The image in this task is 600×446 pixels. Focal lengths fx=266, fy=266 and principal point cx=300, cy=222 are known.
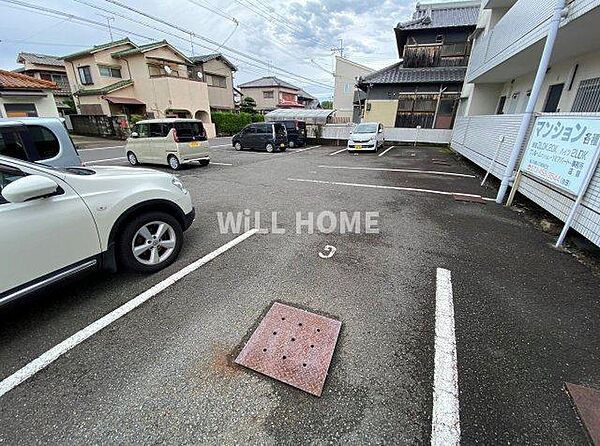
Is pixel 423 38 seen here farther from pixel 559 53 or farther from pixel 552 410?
pixel 552 410

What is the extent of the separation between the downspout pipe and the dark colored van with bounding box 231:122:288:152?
36.3 ft

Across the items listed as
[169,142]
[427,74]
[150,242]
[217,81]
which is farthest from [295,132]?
[217,81]

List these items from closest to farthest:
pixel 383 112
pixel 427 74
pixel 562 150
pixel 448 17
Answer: pixel 562 150, pixel 427 74, pixel 448 17, pixel 383 112

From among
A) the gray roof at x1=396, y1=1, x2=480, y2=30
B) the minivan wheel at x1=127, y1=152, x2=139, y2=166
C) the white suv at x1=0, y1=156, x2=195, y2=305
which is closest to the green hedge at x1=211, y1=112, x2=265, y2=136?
the gray roof at x1=396, y1=1, x2=480, y2=30

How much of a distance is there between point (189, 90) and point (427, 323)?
2572 cm

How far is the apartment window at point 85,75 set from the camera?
22.2 m

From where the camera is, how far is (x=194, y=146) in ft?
31.1

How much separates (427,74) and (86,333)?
20.8m

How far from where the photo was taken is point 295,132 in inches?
657

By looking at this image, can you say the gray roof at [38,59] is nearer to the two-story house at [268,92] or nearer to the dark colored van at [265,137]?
the two-story house at [268,92]

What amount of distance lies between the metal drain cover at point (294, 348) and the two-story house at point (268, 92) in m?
43.0

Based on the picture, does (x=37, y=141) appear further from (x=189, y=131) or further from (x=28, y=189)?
(x=189, y=131)

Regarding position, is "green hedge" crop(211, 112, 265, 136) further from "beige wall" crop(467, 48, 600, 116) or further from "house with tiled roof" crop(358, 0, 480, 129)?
"beige wall" crop(467, 48, 600, 116)

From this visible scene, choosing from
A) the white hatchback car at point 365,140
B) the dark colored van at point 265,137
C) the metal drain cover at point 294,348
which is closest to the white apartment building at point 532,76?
the metal drain cover at point 294,348
